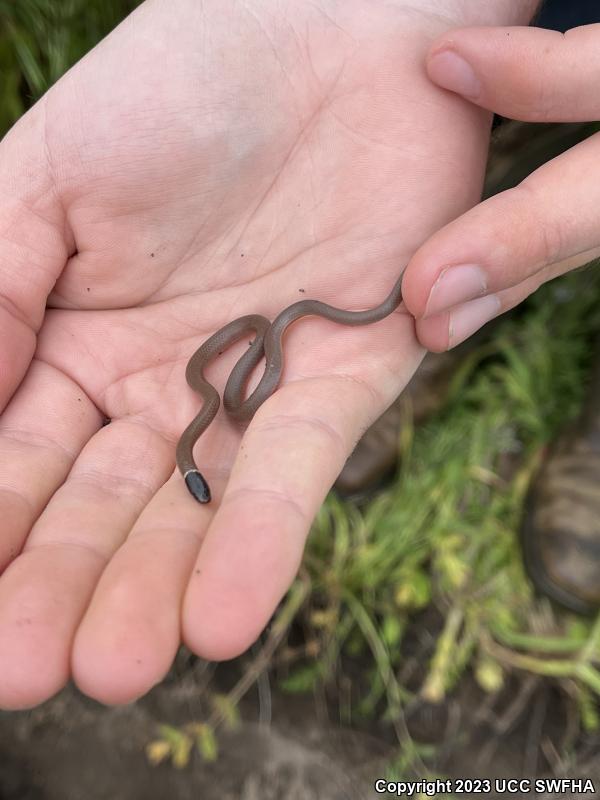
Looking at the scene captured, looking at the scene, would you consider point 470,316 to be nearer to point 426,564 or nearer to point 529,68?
point 529,68

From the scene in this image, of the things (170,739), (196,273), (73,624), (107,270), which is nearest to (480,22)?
(196,273)

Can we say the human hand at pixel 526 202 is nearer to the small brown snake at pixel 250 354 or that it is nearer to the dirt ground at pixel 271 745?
the small brown snake at pixel 250 354

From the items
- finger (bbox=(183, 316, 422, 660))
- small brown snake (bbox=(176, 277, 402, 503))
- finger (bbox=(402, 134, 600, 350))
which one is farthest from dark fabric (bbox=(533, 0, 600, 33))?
finger (bbox=(183, 316, 422, 660))

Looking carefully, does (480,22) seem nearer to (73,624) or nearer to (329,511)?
(329,511)

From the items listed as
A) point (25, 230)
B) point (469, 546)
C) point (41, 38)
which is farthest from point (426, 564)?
point (41, 38)

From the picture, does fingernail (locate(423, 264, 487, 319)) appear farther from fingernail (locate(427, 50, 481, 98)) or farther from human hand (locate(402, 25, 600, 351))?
fingernail (locate(427, 50, 481, 98))
